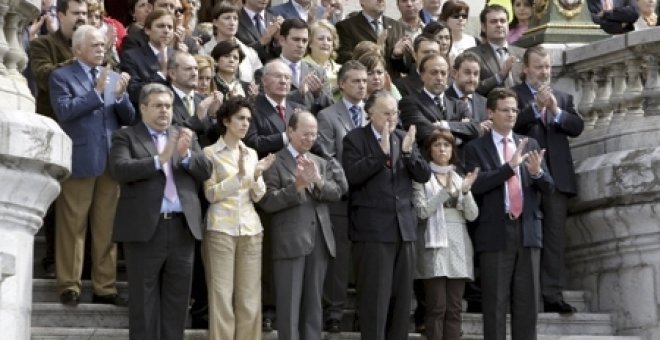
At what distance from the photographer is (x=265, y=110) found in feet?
48.3

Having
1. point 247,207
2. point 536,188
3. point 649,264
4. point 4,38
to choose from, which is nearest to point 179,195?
point 247,207

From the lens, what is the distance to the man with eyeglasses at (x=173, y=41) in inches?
600

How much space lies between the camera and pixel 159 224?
13477mm

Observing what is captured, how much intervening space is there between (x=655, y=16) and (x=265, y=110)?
146 inches

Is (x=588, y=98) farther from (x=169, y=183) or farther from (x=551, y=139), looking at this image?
(x=169, y=183)

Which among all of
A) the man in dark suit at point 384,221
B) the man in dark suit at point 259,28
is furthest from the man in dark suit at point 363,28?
the man in dark suit at point 384,221

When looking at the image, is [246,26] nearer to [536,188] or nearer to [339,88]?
[339,88]

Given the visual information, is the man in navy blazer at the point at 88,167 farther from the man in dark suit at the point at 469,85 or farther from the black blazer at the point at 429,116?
the man in dark suit at the point at 469,85

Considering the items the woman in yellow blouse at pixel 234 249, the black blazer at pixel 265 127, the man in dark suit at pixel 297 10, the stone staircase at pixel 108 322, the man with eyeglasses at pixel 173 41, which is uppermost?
the man in dark suit at pixel 297 10

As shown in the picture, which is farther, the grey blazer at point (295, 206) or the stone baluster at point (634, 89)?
the stone baluster at point (634, 89)

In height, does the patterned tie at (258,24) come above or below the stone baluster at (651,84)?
above

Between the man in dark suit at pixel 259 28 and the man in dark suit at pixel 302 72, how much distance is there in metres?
0.40

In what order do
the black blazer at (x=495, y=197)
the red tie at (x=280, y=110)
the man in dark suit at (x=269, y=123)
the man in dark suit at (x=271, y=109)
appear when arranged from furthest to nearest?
the black blazer at (x=495, y=197)
the red tie at (x=280, y=110)
the man in dark suit at (x=271, y=109)
the man in dark suit at (x=269, y=123)

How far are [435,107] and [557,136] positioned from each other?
3.32ft
